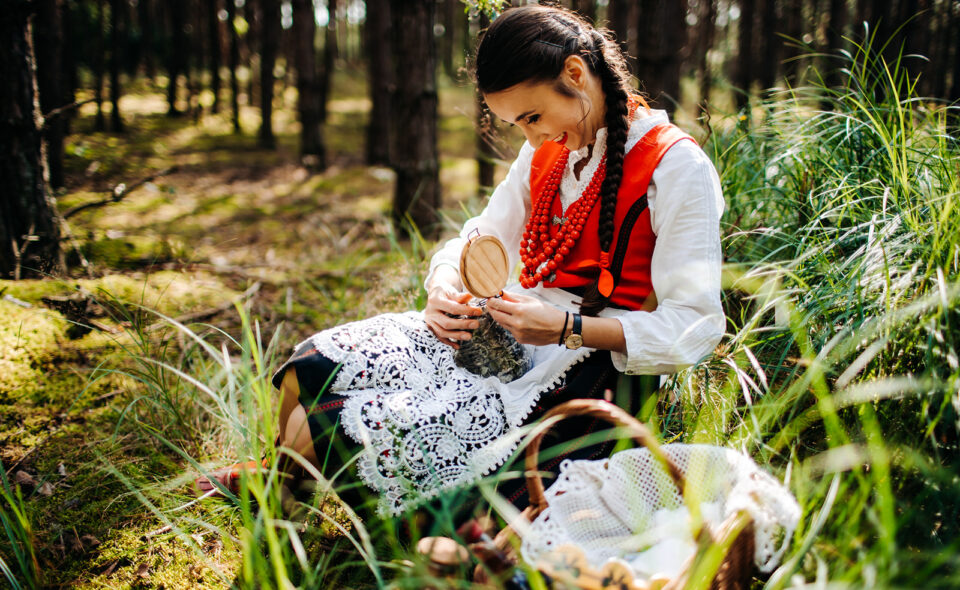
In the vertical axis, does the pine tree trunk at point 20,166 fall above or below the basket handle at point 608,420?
above

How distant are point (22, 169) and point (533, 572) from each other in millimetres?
3030

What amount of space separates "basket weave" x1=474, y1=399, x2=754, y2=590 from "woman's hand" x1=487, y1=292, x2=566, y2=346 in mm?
281

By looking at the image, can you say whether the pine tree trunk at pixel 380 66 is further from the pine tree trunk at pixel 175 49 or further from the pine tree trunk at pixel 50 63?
the pine tree trunk at pixel 175 49

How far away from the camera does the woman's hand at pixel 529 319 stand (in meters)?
1.44

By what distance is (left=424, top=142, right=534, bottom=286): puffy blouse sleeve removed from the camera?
6.23 feet

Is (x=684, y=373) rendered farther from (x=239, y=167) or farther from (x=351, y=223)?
(x=239, y=167)

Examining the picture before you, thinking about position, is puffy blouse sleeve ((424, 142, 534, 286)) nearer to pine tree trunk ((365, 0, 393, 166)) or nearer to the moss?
the moss

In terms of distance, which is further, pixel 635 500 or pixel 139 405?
pixel 139 405

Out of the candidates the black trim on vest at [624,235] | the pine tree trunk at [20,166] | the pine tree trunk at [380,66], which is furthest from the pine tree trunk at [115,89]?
the black trim on vest at [624,235]

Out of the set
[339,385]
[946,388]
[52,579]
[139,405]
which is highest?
[946,388]

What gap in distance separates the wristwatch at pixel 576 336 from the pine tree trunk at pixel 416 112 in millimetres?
2730

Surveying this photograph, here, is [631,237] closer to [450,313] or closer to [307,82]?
[450,313]

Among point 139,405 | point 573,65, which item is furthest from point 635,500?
point 139,405

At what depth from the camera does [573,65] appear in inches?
58.7
